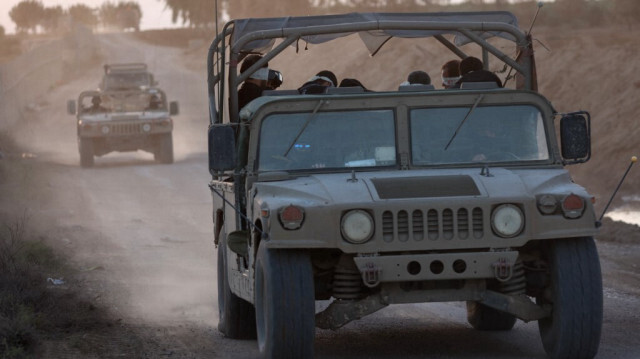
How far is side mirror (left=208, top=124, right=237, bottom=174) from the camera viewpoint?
7867mm

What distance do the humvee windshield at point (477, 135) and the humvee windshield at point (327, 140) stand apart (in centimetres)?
19

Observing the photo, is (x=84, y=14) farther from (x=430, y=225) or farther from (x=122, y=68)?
(x=430, y=225)

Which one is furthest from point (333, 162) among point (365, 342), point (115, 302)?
point (115, 302)

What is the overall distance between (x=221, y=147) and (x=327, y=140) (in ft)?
2.22

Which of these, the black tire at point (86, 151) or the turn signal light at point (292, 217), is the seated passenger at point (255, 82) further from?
the black tire at point (86, 151)

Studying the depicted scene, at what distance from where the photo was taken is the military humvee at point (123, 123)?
1097 inches

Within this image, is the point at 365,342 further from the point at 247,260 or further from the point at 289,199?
the point at 289,199

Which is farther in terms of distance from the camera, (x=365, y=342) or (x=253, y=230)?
(x=365, y=342)

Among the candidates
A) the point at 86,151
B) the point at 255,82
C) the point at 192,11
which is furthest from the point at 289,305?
the point at 192,11

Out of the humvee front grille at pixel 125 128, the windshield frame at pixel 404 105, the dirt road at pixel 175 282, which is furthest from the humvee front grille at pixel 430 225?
the humvee front grille at pixel 125 128

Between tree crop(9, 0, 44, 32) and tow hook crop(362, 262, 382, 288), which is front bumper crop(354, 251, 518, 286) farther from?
tree crop(9, 0, 44, 32)

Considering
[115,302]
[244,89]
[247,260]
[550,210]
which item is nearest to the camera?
[550,210]

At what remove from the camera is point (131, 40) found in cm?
10050

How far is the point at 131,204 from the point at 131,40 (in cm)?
8114
